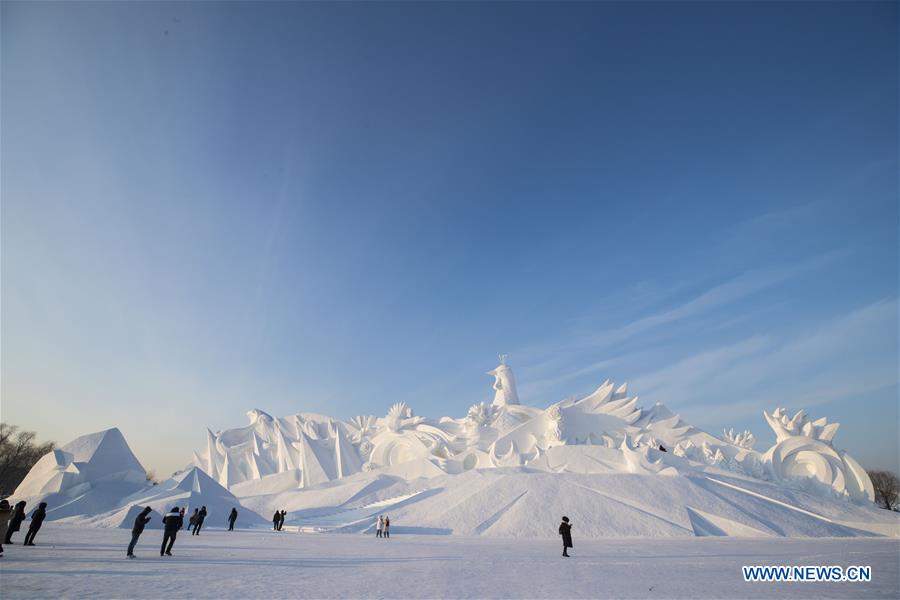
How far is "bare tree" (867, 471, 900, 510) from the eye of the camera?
151 feet

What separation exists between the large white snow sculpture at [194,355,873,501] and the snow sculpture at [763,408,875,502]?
56 millimetres

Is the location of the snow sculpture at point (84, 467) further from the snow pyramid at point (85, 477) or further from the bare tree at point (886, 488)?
the bare tree at point (886, 488)

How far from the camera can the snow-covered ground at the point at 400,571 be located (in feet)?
22.9

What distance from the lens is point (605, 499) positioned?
21172mm

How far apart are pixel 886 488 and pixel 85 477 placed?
70.8 m

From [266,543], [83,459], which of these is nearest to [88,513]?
[83,459]

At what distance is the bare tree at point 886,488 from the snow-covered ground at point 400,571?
4651 centimetres

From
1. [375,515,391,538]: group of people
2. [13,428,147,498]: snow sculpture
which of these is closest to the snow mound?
[375,515,391,538]: group of people

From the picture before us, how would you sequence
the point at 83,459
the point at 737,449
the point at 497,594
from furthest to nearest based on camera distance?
1. the point at 737,449
2. the point at 83,459
3. the point at 497,594

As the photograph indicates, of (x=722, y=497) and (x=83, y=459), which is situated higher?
(x=83, y=459)

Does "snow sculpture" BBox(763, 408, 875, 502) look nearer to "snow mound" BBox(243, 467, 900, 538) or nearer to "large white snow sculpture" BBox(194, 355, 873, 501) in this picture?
"large white snow sculpture" BBox(194, 355, 873, 501)

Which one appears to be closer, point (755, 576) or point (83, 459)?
point (755, 576)

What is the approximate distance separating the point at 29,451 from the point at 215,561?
50.9m

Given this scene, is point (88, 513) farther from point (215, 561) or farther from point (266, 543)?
point (215, 561)
